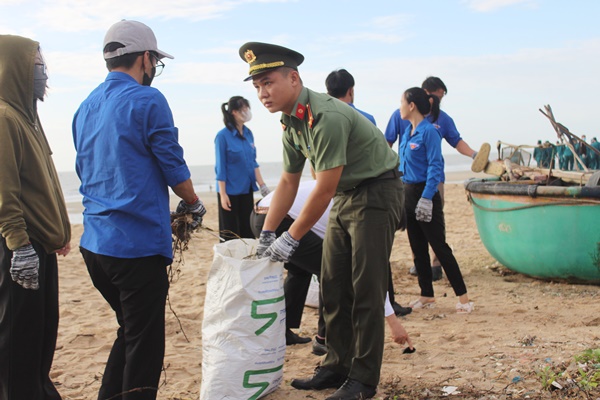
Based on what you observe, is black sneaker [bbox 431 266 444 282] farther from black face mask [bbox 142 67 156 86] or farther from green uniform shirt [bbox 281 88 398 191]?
black face mask [bbox 142 67 156 86]

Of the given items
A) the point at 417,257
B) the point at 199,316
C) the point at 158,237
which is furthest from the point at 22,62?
the point at 417,257

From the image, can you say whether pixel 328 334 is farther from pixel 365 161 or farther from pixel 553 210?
pixel 553 210

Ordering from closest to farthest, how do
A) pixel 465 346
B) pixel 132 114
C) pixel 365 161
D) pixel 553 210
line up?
pixel 132 114, pixel 365 161, pixel 465 346, pixel 553 210

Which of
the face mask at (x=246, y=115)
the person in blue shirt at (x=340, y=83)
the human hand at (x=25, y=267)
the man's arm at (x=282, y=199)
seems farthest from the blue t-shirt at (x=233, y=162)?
the human hand at (x=25, y=267)

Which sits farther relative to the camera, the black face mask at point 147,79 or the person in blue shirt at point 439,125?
the person in blue shirt at point 439,125

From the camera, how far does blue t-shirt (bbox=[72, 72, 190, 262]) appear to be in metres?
2.68

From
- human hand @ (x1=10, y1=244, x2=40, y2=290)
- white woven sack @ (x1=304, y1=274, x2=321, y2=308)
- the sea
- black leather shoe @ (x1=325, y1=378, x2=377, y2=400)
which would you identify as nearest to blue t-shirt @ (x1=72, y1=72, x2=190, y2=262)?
human hand @ (x1=10, y1=244, x2=40, y2=290)

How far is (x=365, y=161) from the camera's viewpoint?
3.17 meters

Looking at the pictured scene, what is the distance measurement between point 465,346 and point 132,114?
8.72ft

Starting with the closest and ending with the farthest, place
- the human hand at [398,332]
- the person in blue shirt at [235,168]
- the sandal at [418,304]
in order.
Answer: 1. the human hand at [398,332]
2. the sandal at [418,304]
3. the person in blue shirt at [235,168]

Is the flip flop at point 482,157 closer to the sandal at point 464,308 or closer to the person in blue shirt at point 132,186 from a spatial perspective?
the sandal at point 464,308

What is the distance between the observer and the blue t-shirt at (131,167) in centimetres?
268

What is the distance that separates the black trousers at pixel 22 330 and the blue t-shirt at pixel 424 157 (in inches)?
120

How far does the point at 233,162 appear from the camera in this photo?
6703mm
